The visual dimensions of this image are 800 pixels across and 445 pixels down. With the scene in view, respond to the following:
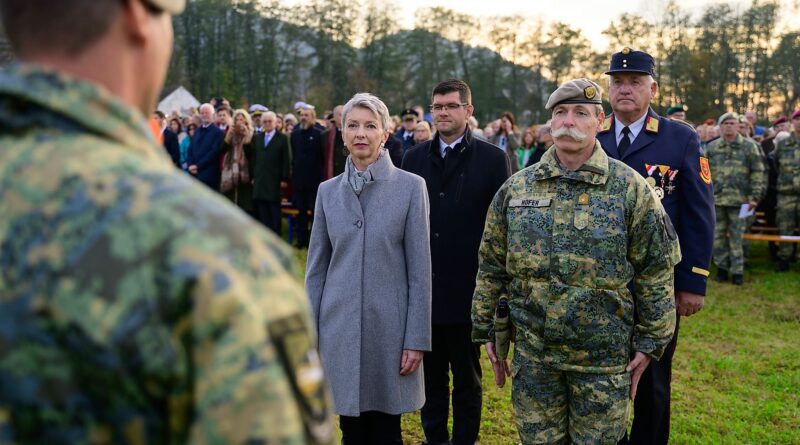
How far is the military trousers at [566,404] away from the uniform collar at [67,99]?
2.52 m

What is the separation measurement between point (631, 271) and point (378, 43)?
4795 cm

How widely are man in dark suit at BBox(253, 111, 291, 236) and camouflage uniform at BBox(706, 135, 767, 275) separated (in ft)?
21.2

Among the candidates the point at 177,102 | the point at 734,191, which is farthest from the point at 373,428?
the point at 177,102

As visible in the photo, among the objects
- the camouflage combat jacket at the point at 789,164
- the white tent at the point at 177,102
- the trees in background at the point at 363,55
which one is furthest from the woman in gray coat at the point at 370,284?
the trees in background at the point at 363,55

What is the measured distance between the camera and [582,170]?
313 cm

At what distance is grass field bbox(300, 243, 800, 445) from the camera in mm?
4664

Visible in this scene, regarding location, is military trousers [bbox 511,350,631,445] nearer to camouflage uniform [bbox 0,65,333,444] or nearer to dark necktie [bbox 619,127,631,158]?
dark necktie [bbox 619,127,631,158]

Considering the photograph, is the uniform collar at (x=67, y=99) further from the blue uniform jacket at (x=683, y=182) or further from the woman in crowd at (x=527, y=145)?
the woman in crowd at (x=527, y=145)

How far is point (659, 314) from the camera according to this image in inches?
122

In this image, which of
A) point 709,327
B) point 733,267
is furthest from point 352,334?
point 733,267

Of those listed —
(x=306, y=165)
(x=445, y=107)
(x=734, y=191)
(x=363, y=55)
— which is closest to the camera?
(x=445, y=107)

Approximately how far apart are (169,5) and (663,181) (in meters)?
3.45

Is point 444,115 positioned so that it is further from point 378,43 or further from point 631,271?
point 378,43

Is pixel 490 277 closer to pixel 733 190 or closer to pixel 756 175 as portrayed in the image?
pixel 733 190
